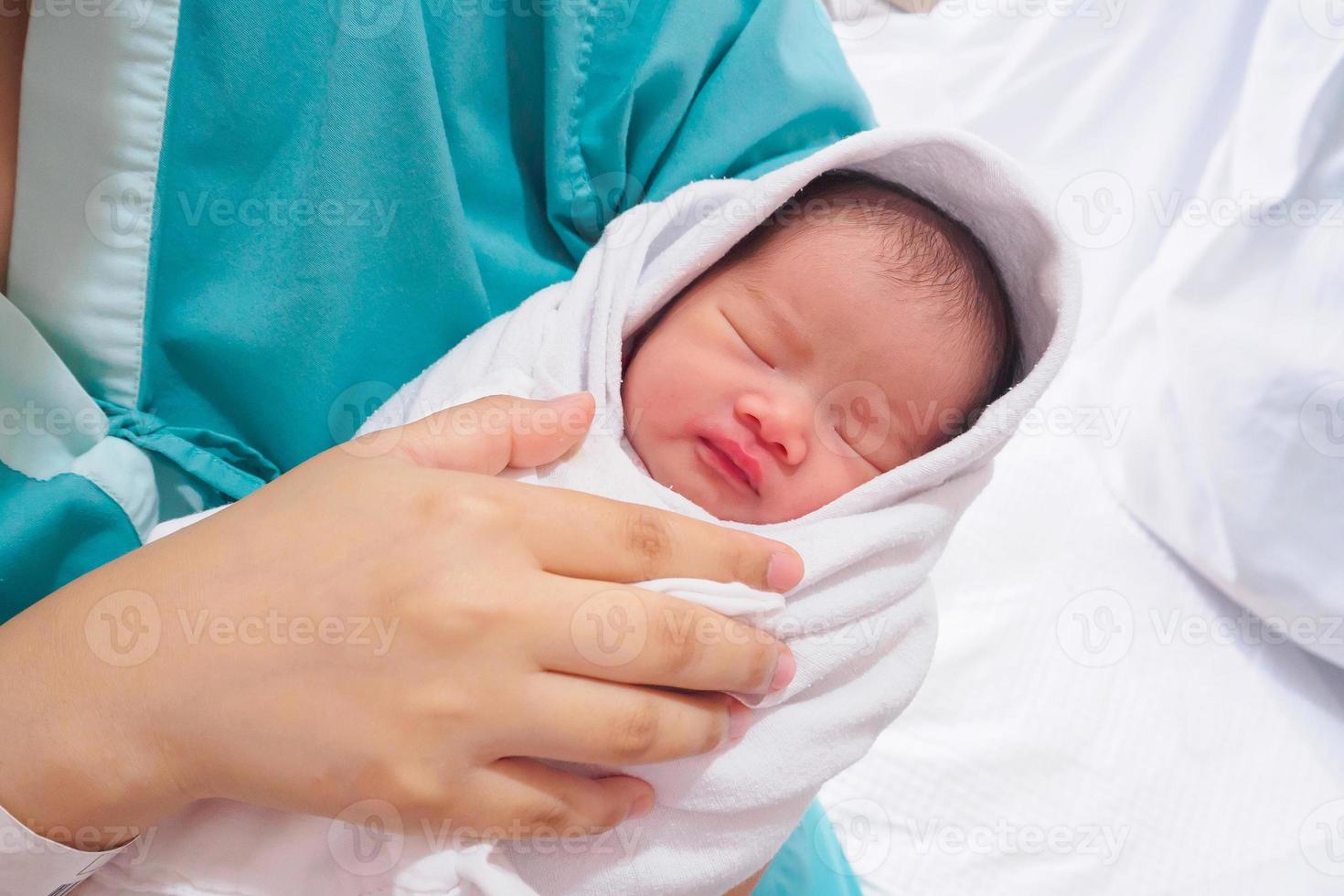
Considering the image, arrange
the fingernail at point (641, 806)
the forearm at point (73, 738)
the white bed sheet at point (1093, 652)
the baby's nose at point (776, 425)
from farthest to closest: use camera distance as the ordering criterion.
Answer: the white bed sheet at point (1093, 652) → the baby's nose at point (776, 425) → the fingernail at point (641, 806) → the forearm at point (73, 738)

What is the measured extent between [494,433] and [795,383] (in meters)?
0.31

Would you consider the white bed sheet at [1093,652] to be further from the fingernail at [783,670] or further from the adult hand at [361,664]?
the adult hand at [361,664]

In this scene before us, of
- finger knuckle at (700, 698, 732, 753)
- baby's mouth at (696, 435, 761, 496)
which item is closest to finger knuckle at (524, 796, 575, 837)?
finger knuckle at (700, 698, 732, 753)

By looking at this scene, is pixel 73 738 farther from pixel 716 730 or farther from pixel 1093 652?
pixel 1093 652

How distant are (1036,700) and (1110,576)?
254 mm

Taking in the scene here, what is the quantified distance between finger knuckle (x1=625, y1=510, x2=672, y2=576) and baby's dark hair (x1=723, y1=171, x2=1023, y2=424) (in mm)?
364

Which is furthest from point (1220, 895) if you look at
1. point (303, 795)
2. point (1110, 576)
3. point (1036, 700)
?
point (303, 795)

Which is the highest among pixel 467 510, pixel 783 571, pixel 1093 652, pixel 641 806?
pixel 467 510

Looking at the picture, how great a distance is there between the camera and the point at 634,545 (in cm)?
60

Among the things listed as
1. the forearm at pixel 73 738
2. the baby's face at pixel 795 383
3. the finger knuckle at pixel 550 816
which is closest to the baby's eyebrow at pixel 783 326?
the baby's face at pixel 795 383

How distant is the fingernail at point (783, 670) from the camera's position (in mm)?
634

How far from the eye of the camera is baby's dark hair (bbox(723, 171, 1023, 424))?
829 mm

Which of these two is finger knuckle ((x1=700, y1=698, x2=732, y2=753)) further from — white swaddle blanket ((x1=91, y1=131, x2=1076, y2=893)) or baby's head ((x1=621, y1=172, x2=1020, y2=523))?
baby's head ((x1=621, y1=172, x2=1020, y2=523))

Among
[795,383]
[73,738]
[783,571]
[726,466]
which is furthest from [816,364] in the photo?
[73,738]
